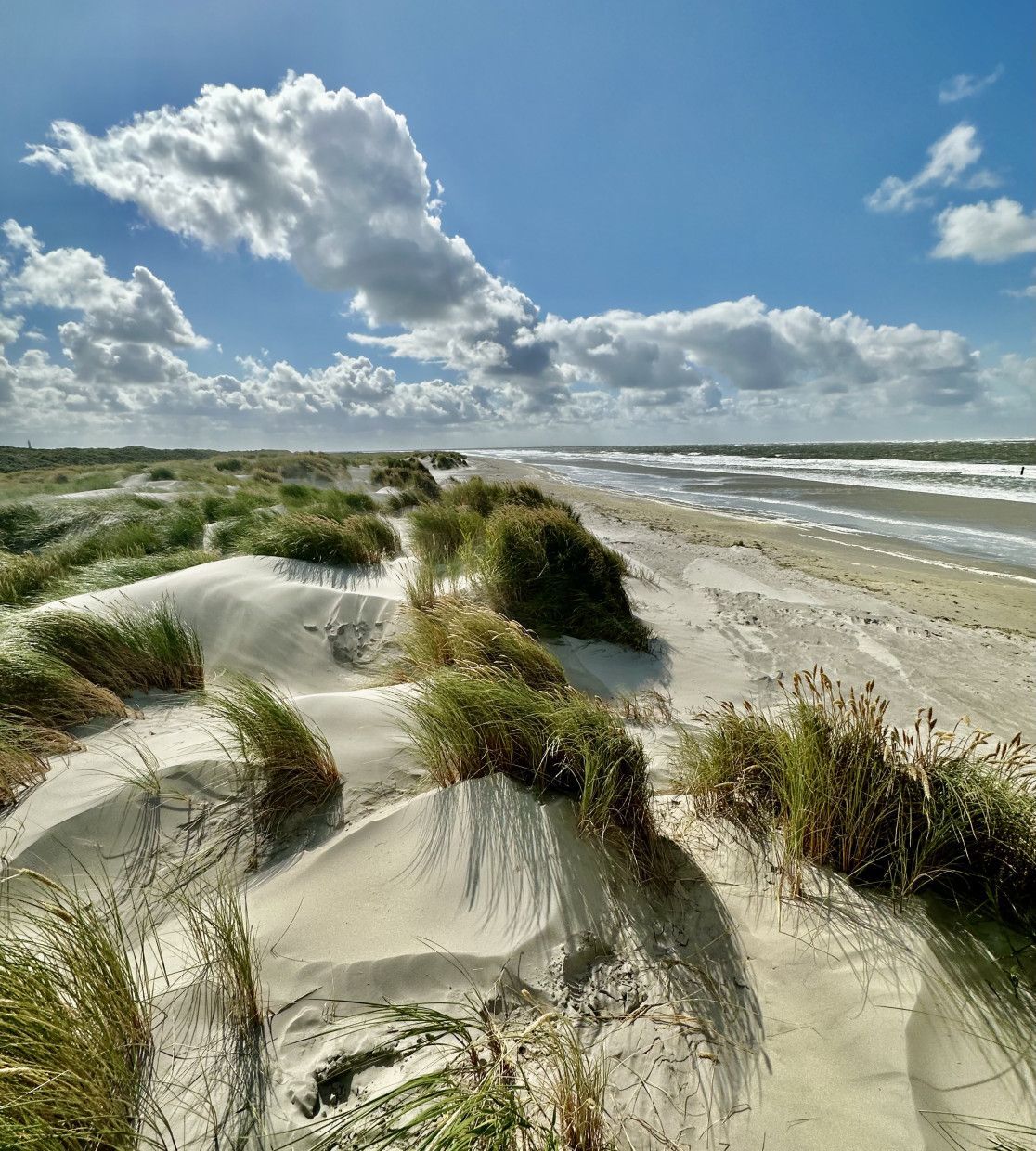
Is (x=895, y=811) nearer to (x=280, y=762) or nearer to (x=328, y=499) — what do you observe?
(x=280, y=762)

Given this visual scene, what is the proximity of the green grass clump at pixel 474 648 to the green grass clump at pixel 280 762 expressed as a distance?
112 centimetres

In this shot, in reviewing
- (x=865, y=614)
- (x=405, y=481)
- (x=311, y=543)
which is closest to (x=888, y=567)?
(x=865, y=614)

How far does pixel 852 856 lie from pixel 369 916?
2145 millimetres

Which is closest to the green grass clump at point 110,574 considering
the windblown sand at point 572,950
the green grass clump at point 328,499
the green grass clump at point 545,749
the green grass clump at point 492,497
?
the windblown sand at point 572,950

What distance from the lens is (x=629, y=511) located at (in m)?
17.5

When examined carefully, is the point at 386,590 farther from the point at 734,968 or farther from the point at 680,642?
the point at 734,968

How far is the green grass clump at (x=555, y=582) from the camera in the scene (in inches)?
235

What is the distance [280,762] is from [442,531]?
6209 mm

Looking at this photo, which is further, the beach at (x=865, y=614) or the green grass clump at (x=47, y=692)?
the beach at (x=865, y=614)

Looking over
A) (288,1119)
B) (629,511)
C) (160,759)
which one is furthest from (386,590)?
(629,511)

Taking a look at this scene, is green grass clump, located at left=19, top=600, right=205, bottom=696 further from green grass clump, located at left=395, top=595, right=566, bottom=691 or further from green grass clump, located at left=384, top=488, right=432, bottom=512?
green grass clump, located at left=384, top=488, right=432, bottom=512

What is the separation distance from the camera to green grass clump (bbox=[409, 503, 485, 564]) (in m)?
8.22

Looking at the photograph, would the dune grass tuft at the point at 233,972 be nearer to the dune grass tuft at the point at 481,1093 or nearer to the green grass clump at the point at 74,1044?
the green grass clump at the point at 74,1044

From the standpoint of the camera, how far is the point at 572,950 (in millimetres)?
2004
